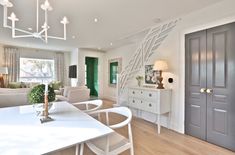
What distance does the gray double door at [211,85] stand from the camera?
243 cm

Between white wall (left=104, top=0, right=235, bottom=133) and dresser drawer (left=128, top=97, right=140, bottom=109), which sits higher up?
white wall (left=104, top=0, right=235, bottom=133)

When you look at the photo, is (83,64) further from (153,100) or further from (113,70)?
(153,100)

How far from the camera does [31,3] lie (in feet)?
8.95

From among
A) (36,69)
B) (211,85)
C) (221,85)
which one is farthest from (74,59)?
(221,85)

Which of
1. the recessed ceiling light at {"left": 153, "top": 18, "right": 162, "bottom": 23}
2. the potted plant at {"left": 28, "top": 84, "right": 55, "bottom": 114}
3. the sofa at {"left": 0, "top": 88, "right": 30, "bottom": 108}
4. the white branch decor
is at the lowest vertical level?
the sofa at {"left": 0, "top": 88, "right": 30, "bottom": 108}

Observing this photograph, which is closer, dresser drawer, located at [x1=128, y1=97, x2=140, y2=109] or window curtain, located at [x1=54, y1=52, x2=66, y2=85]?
dresser drawer, located at [x1=128, y1=97, x2=140, y2=109]

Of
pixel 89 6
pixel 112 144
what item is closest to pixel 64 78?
pixel 89 6

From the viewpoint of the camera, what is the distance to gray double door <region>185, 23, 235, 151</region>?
2430 millimetres

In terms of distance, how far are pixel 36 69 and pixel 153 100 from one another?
6.51 metres

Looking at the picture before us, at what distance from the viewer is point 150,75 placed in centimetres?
404

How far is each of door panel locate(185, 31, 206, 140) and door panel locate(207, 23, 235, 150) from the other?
0.31ft

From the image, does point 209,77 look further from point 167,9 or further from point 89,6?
point 89,6

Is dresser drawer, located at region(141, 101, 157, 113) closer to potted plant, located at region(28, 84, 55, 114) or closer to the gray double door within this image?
the gray double door

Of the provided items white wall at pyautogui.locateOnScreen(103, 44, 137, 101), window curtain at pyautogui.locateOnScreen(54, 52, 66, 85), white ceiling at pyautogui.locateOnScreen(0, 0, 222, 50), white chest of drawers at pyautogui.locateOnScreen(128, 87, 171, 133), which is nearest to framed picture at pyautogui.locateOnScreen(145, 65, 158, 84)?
white chest of drawers at pyautogui.locateOnScreen(128, 87, 171, 133)
